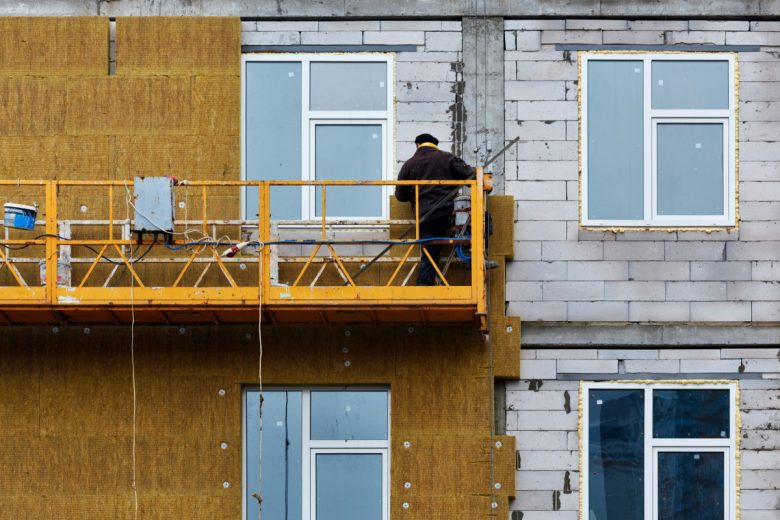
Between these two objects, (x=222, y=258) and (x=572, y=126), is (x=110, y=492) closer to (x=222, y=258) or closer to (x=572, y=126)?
(x=222, y=258)

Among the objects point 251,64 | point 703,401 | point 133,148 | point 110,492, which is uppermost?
point 251,64

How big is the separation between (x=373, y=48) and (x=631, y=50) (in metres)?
2.62

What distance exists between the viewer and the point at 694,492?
43.7ft

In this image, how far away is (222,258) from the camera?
13.3 metres

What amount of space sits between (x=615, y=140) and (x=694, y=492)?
3586mm

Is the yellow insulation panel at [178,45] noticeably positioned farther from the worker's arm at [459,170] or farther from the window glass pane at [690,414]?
the window glass pane at [690,414]

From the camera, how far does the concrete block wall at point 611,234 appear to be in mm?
13492

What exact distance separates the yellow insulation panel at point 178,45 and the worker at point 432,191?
2.10 meters

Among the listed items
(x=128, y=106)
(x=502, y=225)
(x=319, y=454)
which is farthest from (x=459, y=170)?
(x=128, y=106)

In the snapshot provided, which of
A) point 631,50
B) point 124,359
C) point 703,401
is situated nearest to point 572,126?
point 631,50

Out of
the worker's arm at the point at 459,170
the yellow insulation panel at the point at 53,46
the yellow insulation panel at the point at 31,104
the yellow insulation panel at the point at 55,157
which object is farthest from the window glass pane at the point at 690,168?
the yellow insulation panel at the point at 31,104

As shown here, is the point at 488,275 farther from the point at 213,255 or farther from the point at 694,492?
the point at 694,492

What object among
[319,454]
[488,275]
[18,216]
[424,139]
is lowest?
[319,454]

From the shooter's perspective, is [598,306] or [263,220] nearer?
[263,220]
